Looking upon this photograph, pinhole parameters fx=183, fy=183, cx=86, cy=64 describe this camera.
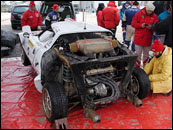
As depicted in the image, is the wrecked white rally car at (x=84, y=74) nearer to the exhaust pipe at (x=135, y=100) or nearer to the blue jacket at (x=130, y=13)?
the exhaust pipe at (x=135, y=100)

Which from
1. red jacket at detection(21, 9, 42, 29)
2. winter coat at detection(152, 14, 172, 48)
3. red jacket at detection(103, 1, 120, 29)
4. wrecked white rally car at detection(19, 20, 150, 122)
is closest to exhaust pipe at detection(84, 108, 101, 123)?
wrecked white rally car at detection(19, 20, 150, 122)

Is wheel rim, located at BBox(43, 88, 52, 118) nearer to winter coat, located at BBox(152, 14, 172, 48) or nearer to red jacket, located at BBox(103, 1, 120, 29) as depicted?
winter coat, located at BBox(152, 14, 172, 48)

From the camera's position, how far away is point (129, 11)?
5.69 meters

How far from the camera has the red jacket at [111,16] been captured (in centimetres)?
613

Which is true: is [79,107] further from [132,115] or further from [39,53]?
[39,53]

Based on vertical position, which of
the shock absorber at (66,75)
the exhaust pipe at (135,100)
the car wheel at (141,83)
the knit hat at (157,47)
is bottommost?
the exhaust pipe at (135,100)

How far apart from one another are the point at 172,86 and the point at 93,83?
186cm

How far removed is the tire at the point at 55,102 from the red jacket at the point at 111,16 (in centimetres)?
410

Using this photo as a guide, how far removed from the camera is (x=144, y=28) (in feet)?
14.8

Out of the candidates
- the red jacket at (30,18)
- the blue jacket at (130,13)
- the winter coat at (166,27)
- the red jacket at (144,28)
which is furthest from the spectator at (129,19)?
the red jacket at (30,18)

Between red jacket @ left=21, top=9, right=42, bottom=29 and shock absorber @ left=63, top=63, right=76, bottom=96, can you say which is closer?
shock absorber @ left=63, top=63, right=76, bottom=96

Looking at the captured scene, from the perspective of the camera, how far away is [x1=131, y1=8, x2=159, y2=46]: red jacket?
173 inches

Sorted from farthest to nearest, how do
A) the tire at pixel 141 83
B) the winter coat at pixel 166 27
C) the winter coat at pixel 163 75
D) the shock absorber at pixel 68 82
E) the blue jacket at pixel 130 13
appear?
the blue jacket at pixel 130 13 < the winter coat at pixel 166 27 < the winter coat at pixel 163 75 < the tire at pixel 141 83 < the shock absorber at pixel 68 82

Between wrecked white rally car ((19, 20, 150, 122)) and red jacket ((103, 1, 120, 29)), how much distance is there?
2943 millimetres
